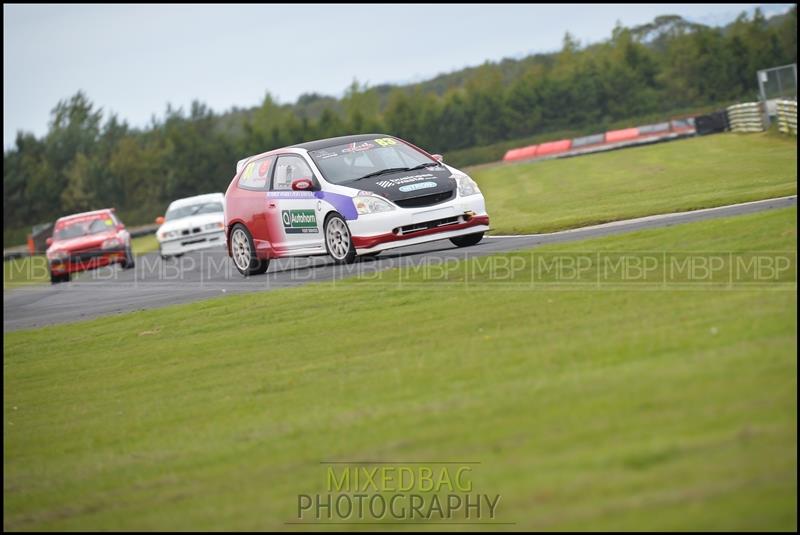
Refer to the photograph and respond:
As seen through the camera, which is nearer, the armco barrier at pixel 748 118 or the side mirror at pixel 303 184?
the side mirror at pixel 303 184

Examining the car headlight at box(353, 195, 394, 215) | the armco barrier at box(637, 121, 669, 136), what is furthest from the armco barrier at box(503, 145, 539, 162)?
the car headlight at box(353, 195, 394, 215)

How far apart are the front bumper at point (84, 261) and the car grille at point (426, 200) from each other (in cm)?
1403

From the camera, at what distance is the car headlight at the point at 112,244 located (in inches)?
1055

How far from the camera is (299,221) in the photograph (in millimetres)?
15547

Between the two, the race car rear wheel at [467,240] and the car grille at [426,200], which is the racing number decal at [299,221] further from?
the race car rear wheel at [467,240]

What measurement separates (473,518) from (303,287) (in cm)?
808

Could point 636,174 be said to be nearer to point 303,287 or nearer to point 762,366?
point 303,287

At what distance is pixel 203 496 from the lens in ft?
20.1

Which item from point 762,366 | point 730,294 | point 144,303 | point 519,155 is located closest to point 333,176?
point 144,303

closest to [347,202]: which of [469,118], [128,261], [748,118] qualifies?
[128,261]

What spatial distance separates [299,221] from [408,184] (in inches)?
70.7

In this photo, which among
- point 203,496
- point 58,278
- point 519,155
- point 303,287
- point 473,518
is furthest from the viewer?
point 519,155

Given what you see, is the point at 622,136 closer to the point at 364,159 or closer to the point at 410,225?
the point at 364,159

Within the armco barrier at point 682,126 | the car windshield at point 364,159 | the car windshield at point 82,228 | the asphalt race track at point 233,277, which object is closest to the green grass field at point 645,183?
the asphalt race track at point 233,277
